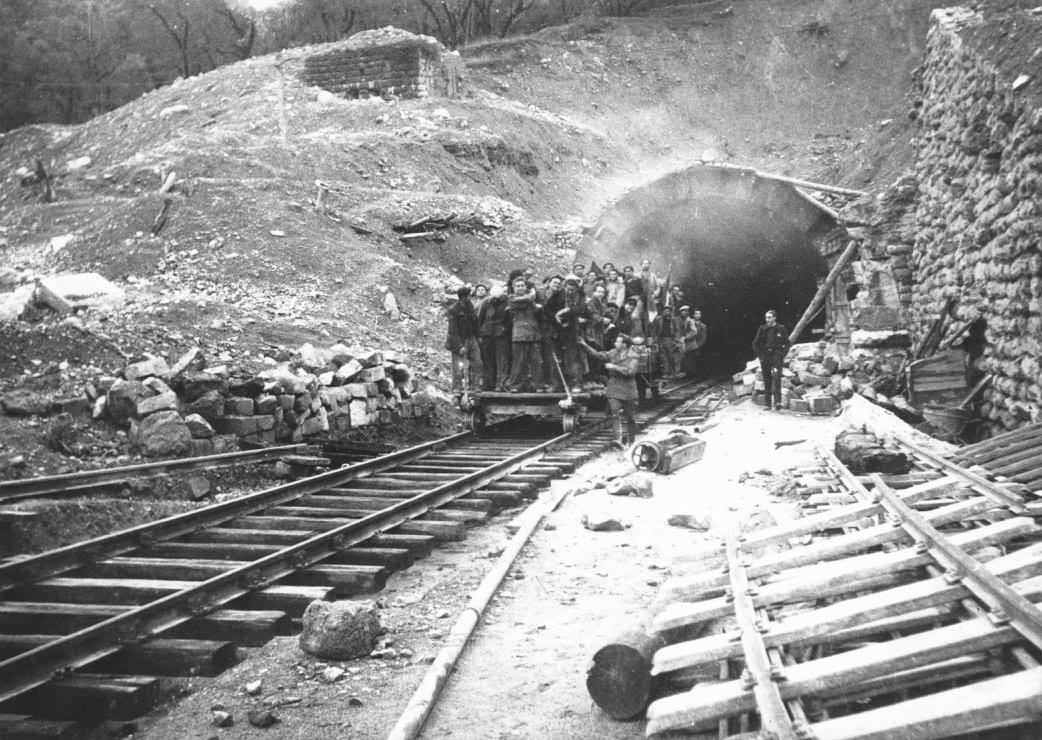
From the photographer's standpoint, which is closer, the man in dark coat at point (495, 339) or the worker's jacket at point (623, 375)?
the worker's jacket at point (623, 375)

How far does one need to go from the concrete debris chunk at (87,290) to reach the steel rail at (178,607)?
942cm

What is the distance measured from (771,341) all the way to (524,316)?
15.2 feet

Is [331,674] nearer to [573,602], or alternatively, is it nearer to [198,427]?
[573,602]

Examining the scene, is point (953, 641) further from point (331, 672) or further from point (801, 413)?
point (801, 413)

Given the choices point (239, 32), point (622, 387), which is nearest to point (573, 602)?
point (622, 387)

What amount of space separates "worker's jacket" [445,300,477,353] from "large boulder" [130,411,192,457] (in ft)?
13.4

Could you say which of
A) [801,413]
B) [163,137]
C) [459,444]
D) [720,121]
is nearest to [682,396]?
[801,413]

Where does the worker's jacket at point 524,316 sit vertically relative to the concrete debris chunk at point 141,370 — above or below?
above

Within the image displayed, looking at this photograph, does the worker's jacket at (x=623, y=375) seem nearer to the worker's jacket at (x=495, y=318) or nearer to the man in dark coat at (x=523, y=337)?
the man in dark coat at (x=523, y=337)

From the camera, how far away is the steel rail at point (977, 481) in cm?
431

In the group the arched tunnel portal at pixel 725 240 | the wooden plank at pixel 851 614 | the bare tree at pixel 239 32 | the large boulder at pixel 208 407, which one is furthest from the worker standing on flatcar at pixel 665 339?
the bare tree at pixel 239 32

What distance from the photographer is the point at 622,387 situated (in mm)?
9961

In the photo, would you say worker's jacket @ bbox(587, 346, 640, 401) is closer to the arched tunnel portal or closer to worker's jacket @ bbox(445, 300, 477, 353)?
worker's jacket @ bbox(445, 300, 477, 353)

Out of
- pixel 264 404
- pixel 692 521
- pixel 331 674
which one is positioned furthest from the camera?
pixel 264 404
